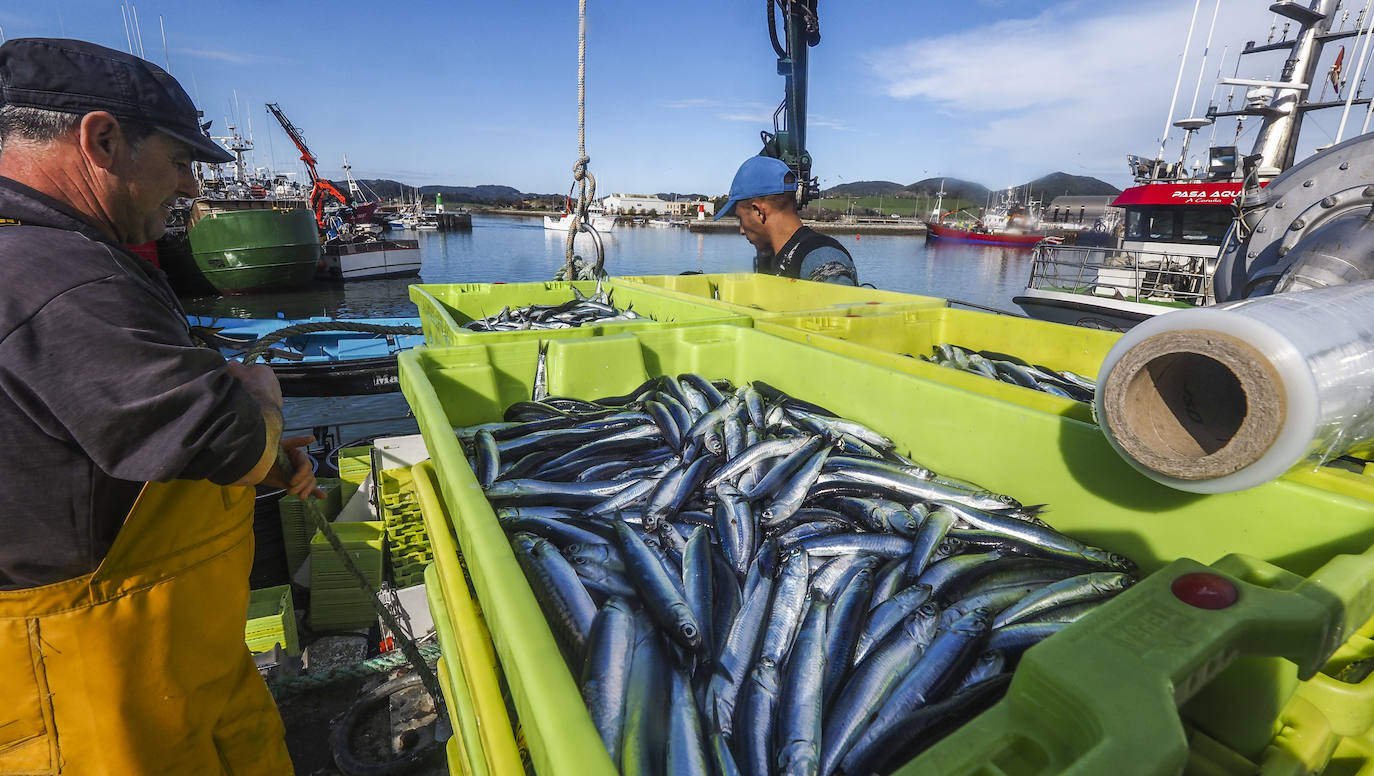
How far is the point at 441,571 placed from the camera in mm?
1626

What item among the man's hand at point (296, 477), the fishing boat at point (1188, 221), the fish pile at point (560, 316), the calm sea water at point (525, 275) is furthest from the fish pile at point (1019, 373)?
the fishing boat at point (1188, 221)

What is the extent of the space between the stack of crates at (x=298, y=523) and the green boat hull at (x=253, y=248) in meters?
26.4

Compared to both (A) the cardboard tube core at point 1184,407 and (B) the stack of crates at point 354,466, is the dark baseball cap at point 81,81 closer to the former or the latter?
(A) the cardboard tube core at point 1184,407

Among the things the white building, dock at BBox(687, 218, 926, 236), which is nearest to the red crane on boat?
dock at BBox(687, 218, 926, 236)

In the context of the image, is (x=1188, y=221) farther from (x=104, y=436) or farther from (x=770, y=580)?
(x=104, y=436)

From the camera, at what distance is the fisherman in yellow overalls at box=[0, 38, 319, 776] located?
1.33 m

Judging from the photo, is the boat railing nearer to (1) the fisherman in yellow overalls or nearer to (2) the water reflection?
(2) the water reflection

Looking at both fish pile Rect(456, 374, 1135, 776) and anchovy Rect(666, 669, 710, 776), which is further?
fish pile Rect(456, 374, 1135, 776)

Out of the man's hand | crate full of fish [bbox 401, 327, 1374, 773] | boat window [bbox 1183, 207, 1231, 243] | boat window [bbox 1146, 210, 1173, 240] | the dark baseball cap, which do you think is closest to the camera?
crate full of fish [bbox 401, 327, 1374, 773]

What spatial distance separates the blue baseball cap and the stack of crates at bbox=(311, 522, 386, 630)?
13.7ft

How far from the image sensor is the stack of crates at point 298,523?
4938mm

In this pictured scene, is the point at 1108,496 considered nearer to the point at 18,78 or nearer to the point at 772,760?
the point at 772,760

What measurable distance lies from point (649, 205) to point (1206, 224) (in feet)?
403

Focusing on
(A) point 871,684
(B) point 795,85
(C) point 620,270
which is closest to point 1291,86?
(B) point 795,85
